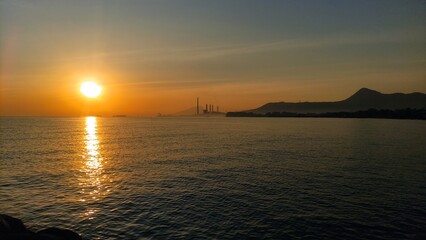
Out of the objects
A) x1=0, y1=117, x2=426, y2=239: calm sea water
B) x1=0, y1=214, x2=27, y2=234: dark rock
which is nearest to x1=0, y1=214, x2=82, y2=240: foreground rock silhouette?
x1=0, y1=214, x2=27, y2=234: dark rock

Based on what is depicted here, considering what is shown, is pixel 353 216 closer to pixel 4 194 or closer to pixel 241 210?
pixel 241 210

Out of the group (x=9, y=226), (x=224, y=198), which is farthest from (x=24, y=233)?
(x=224, y=198)

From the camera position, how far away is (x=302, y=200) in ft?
94.8

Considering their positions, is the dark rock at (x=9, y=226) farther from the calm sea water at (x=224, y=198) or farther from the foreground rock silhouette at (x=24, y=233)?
the calm sea water at (x=224, y=198)

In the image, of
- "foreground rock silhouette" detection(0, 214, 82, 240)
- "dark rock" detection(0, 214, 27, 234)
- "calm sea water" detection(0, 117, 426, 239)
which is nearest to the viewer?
"foreground rock silhouette" detection(0, 214, 82, 240)

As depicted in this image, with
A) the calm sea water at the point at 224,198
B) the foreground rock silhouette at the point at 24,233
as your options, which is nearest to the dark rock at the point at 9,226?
the foreground rock silhouette at the point at 24,233

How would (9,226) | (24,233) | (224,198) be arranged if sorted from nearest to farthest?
(24,233) → (9,226) → (224,198)

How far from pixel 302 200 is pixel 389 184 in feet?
44.7

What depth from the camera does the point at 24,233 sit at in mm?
18828

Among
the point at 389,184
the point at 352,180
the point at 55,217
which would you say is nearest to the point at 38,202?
the point at 55,217

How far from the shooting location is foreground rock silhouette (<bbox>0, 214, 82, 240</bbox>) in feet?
57.2

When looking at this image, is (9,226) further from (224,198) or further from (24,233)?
(224,198)

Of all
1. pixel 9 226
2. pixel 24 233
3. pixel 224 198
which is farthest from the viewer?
pixel 224 198

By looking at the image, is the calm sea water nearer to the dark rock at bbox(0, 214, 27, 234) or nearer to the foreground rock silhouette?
the foreground rock silhouette
